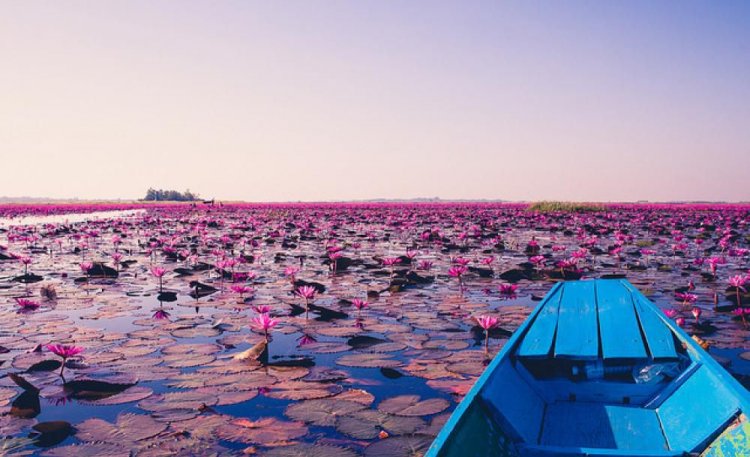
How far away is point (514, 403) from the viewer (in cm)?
253

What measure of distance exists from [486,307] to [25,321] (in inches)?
187

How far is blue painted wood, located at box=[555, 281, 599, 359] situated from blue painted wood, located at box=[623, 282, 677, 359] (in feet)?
1.02

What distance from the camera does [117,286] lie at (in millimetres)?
7082

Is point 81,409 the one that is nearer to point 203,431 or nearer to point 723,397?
point 203,431

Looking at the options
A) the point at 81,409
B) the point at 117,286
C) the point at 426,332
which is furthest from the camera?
the point at 117,286

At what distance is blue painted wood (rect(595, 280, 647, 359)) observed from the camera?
10.6 ft

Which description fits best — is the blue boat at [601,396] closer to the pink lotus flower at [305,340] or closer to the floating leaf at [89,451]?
the floating leaf at [89,451]

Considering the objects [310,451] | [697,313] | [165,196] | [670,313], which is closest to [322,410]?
[310,451]

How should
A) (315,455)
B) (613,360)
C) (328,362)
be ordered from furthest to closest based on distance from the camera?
1. (328,362)
2. (613,360)
3. (315,455)

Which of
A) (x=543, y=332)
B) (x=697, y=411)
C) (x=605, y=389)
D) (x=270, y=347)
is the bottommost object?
(x=270, y=347)

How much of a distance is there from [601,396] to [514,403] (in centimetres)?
82

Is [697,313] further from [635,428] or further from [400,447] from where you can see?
[400,447]

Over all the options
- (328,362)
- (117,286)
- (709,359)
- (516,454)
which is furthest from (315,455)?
(117,286)

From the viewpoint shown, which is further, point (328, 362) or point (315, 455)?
point (328, 362)
